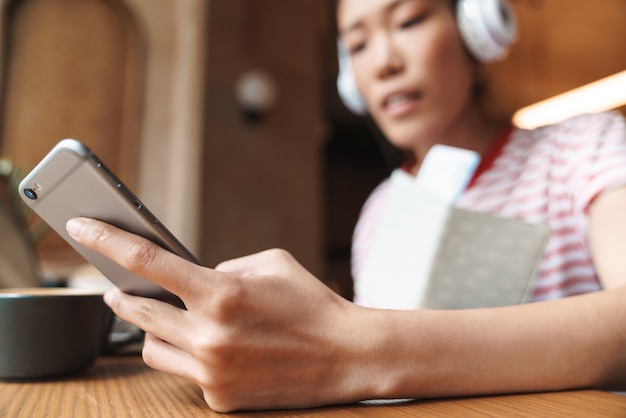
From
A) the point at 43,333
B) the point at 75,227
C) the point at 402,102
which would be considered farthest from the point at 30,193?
the point at 402,102

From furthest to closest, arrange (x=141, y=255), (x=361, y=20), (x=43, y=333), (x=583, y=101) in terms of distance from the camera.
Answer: (x=583, y=101)
(x=361, y=20)
(x=43, y=333)
(x=141, y=255)

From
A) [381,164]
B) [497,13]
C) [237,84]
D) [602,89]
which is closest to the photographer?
[497,13]

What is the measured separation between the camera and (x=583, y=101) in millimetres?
3773

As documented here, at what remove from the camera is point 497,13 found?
34.8 inches

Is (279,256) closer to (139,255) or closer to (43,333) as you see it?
(139,255)

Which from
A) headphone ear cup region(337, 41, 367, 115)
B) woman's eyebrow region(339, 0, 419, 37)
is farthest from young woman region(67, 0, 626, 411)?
headphone ear cup region(337, 41, 367, 115)

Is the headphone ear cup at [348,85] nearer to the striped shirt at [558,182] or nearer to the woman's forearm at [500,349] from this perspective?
the striped shirt at [558,182]

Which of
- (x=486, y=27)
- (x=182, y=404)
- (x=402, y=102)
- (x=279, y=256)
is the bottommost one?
(x=182, y=404)

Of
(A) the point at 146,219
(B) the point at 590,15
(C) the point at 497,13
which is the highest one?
(B) the point at 590,15

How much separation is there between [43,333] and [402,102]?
2.22 ft

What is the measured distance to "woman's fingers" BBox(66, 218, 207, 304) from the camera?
0.34m

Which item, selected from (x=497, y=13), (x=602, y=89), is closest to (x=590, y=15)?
(x=602, y=89)

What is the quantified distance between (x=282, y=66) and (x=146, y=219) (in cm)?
264

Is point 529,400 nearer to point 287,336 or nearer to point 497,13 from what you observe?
point 287,336
